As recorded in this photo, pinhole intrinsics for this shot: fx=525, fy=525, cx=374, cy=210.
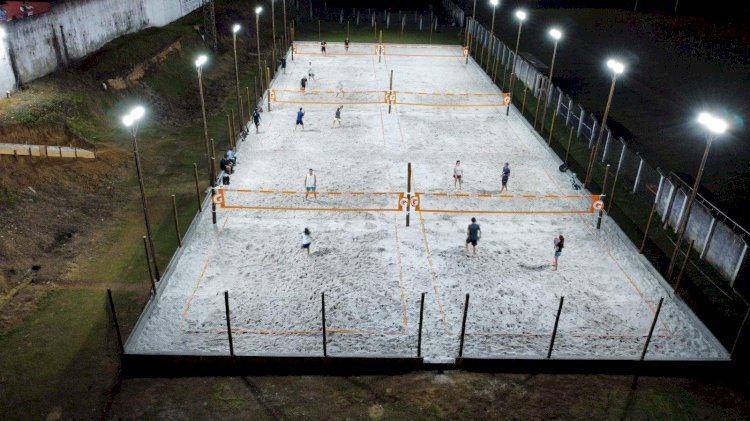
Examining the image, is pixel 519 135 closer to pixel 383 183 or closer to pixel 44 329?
pixel 383 183

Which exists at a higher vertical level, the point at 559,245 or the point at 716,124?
the point at 716,124

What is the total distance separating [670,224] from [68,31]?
34962 mm

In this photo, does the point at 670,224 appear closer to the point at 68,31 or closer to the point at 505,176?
the point at 505,176

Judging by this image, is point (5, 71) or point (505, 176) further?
point (5, 71)

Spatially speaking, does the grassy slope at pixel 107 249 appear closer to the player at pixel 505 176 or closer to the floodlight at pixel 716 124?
the floodlight at pixel 716 124

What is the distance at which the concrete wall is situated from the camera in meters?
28.6

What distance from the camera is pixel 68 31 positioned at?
3238 centimetres

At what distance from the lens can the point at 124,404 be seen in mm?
13266

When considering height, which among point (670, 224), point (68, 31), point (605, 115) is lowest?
point (670, 224)

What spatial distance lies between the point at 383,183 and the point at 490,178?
5469 mm

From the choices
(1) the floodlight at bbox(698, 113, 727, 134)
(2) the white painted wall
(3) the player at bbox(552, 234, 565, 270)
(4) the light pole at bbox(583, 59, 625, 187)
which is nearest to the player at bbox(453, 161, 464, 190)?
(4) the light pole at bbox(583, 59, 625, 187)

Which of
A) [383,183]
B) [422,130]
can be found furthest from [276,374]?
[422,130]

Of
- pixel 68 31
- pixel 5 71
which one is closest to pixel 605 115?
pixel 5 71

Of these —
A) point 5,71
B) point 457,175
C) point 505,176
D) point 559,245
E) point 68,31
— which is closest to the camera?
point 559,245
